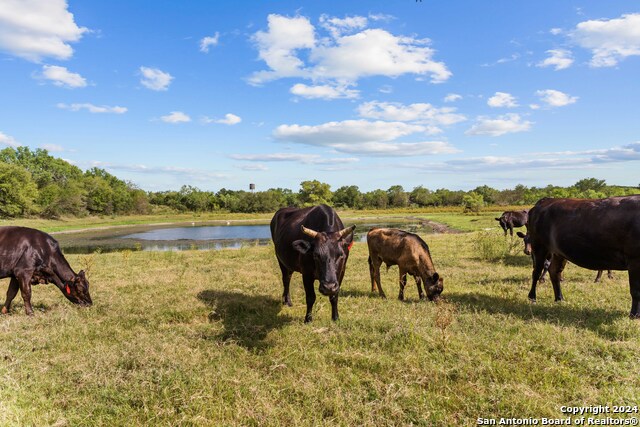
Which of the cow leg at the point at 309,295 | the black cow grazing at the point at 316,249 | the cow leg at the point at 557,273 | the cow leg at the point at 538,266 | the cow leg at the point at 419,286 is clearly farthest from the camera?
the cow leg at the point at 419,286

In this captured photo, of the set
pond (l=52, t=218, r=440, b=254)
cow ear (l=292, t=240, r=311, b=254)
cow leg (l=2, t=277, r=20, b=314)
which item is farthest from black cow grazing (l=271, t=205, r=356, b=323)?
pond (l=52, t=218, r=440, b=254)

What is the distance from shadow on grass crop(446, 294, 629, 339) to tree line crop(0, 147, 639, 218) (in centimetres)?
7251

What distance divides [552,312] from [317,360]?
16.3ft

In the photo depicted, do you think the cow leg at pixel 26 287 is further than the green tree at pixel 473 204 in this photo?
No

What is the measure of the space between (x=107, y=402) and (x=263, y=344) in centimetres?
224

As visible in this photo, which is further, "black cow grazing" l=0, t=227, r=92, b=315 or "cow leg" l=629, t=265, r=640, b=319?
"black cow grazing" l=0, t=227, r=92, b=315

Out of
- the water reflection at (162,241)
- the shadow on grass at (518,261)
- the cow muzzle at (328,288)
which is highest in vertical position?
the cow muzzle at (328,288)

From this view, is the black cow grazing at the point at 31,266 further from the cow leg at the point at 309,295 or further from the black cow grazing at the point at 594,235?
the black cow grazing at the point at 594,235

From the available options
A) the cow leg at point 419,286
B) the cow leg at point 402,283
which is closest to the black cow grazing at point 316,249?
the cow leg at point 402,283

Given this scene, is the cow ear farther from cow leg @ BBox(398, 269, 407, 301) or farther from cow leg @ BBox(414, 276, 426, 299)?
cow leg @ BBox(414, 276, 426, 299)

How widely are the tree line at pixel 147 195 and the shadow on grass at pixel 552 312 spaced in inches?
2855

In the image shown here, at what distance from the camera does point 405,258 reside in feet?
27.9

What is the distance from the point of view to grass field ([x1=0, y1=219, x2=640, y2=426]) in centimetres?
379

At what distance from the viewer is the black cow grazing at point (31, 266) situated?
7344 mm
